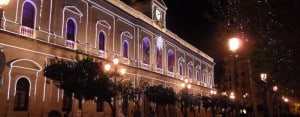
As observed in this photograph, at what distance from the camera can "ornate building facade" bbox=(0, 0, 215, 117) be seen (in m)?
21.4

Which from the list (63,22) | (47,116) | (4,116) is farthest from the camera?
(63,22)

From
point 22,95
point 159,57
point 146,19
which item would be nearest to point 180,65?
point 159,57

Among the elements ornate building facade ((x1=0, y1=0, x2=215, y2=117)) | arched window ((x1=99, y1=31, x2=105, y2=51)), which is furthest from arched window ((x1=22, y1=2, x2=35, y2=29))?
arched window ((x1=99, y1=31, x2=105, y2=51))

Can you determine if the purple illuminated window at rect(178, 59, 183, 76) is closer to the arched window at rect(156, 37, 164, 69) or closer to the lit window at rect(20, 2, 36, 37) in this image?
the arched window at rect(156, 37, 164, 69)

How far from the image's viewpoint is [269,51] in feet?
48.1

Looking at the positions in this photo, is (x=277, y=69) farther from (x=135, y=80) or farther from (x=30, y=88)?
(x=135, y=80)

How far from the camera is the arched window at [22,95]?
2158cm

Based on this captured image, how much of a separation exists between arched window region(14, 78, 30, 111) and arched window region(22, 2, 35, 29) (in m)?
3.90

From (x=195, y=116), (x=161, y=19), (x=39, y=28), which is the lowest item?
(x=195, y=116)

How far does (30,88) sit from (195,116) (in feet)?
111

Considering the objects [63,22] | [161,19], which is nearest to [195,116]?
[161,19]

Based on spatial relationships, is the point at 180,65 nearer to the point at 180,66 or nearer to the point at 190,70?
the point at 180,66

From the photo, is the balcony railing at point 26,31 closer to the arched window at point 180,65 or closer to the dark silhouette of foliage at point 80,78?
the dark silhouette of foliage at point 80,78

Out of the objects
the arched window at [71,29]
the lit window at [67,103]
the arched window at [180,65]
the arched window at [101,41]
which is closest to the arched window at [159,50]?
the arched window at [180,65]
